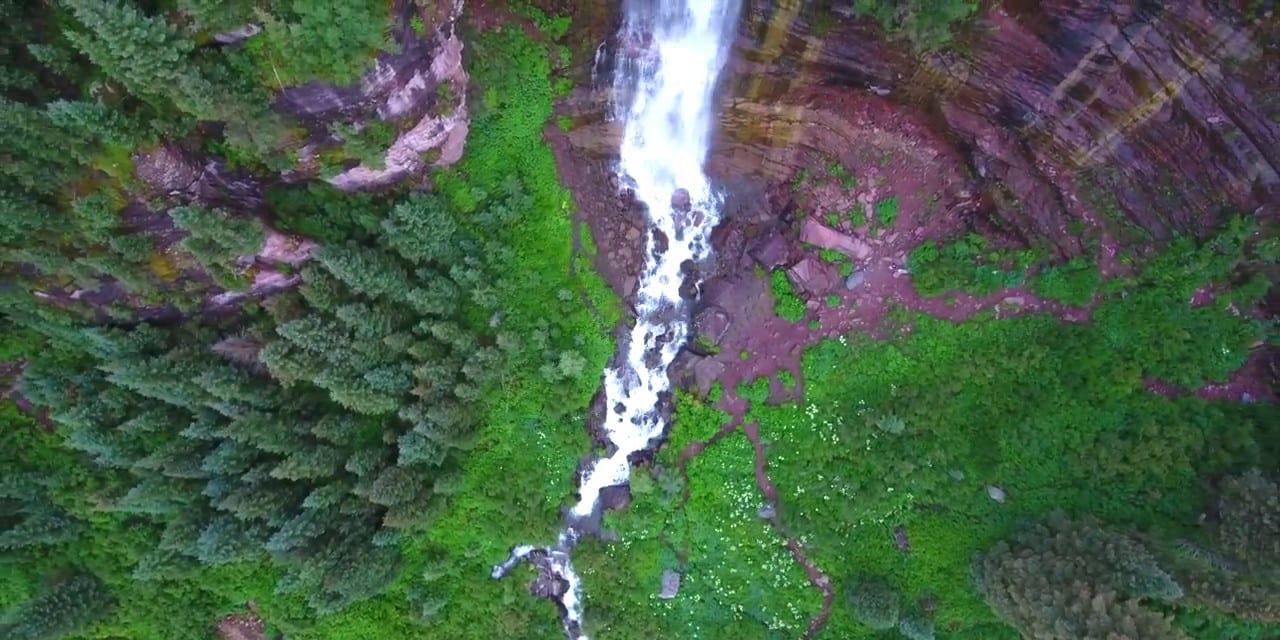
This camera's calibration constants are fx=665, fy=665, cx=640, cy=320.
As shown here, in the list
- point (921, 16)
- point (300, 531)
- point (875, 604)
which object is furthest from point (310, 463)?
point (921, 16)

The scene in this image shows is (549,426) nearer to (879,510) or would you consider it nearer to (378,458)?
(378,458)

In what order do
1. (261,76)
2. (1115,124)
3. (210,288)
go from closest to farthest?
1. (261,76)
2. (1115,124)
3. (210,288)

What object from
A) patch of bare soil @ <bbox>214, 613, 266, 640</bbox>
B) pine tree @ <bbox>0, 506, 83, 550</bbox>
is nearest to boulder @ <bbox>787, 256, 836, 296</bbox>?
patch of bare soil @ <bbox>214, 613, 266, 640</bbox>

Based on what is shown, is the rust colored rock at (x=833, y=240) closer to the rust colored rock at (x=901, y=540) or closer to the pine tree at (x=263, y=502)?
the rust colored rock at (x=901, y=540)

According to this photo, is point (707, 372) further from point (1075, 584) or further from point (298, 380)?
point (298, 380)

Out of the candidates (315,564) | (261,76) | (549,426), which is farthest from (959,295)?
(315,564)

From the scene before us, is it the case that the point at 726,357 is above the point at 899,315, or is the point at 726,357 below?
below

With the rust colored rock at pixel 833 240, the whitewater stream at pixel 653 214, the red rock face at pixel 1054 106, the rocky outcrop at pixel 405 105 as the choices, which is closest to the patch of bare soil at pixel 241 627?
the whitewater stream at pixel 653 214

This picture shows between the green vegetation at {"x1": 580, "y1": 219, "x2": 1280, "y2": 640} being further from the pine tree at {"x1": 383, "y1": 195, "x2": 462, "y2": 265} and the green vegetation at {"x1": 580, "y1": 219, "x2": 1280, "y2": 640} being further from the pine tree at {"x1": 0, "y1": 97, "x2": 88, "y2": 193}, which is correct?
the pine tree at {"x1": 0, "y1": 97, "x2": 88, "y2": 193}
